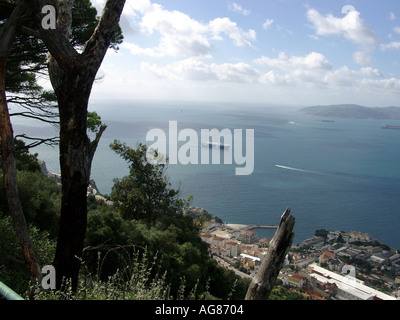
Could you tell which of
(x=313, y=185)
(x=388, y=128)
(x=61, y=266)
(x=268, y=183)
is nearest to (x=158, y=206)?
(x=61, y=266)

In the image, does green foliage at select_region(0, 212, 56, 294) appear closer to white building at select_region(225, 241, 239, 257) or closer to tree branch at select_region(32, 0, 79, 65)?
tree branch at select_region(32, 0, 79, 65)

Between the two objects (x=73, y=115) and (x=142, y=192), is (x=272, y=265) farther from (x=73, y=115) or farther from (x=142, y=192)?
(x=142, y=192)

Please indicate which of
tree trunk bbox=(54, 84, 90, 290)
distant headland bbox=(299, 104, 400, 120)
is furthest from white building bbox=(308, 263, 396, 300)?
distant headland bbox=(299, 104, 400, 120)

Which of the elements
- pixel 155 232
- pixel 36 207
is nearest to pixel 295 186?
pixel 155 232

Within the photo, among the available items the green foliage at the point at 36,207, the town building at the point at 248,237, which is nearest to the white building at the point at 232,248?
the town building at the point at 248,237
